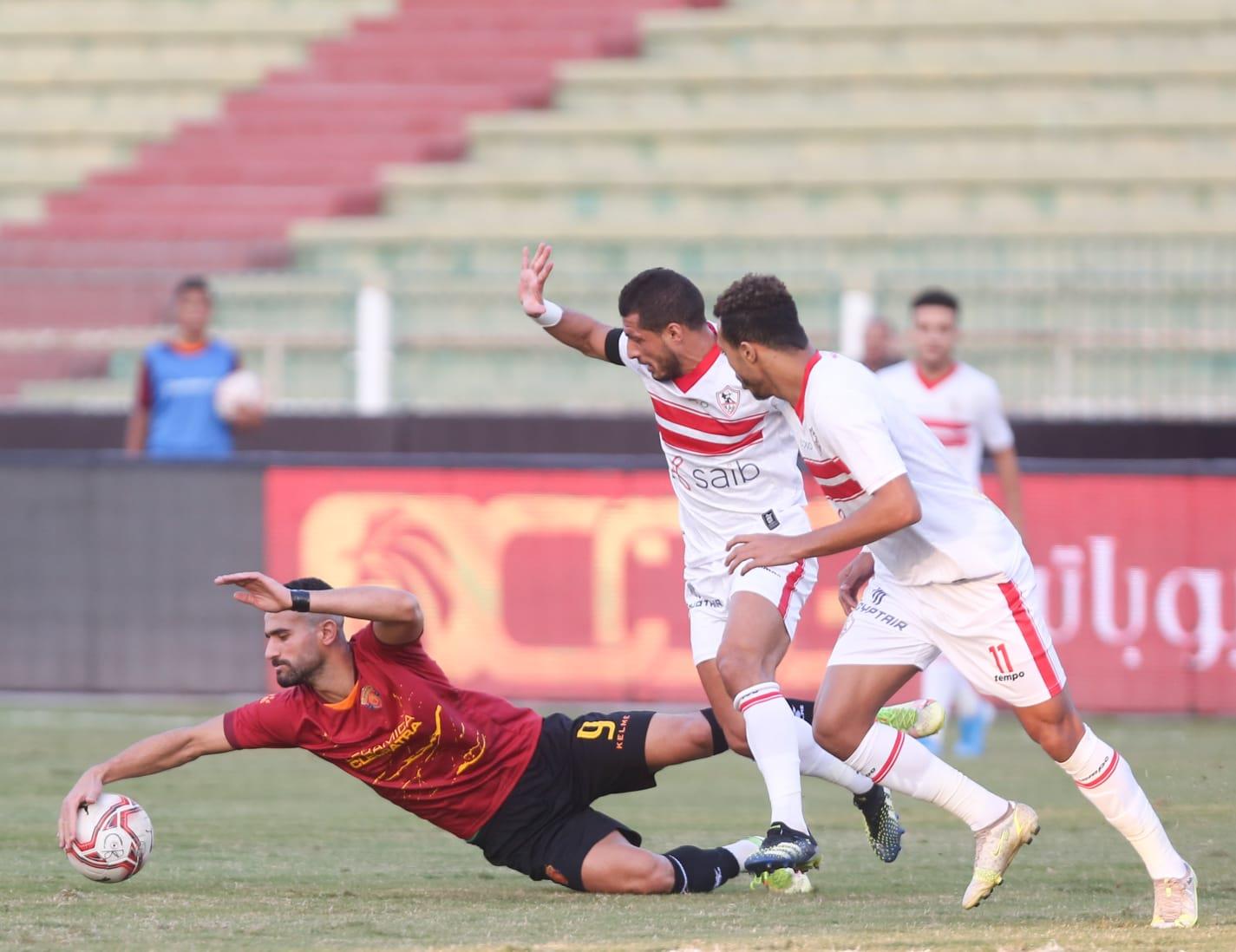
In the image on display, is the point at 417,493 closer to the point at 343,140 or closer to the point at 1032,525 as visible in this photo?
the point at 1032,525

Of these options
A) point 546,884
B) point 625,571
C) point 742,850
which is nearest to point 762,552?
point 742,850

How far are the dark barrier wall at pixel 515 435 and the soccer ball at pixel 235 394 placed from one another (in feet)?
7.72

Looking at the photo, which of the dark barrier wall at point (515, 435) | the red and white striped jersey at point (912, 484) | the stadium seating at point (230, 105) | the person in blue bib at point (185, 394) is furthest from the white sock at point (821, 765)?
the stadium seating at point (230, 105)

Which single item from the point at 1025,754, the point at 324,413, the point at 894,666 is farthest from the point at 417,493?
the point at 894,666

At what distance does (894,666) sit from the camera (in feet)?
20.0

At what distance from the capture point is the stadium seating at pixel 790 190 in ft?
47.8

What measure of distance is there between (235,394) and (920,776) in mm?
6640

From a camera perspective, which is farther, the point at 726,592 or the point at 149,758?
the point at 726,592

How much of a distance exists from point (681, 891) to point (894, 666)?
1.01 metres

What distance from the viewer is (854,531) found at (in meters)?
5.30

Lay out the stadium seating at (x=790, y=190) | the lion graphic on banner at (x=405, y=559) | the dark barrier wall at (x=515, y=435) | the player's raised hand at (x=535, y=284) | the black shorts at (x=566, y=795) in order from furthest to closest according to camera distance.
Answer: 1. the stadium seating at (x=790, y=190)
2. the dark barrier wall at (x=515, y=435)
3. the lion graphic on banner at (x=405, y=559)
4. the player's raised hand at (x=535, y=284)
5. the black shorts at (x=566, y=795)

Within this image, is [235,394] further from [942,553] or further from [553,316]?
[942,553]

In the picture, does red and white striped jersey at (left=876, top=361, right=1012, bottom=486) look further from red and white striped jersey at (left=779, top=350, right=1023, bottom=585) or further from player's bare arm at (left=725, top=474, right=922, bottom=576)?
player's bare arm at (left=725, top=474, right=922, bottom=576)

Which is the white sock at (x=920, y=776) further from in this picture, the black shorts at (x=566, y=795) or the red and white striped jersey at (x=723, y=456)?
the red and white striped jersey at (x=723, y=456)
